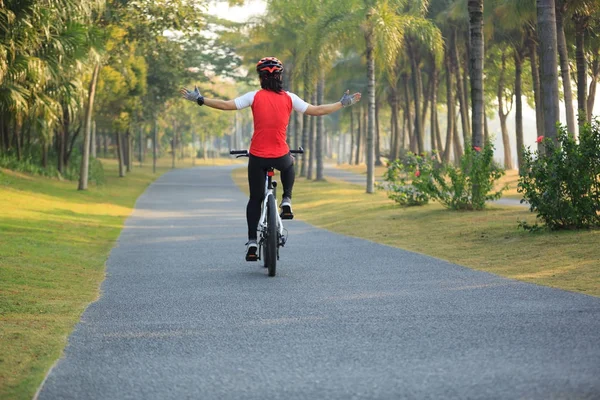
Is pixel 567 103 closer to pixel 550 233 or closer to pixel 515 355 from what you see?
pixel 550 233

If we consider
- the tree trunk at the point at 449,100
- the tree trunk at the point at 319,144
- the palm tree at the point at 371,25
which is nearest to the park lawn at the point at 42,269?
the palm tree at the point at 371,25

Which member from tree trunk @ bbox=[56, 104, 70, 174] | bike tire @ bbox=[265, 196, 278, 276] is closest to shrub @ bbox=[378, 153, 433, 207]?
bike tire @ bbox=[265, 196, 278, 276]

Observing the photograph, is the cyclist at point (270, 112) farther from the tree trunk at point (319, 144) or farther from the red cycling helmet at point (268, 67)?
the tree trunk at point (319, 144)

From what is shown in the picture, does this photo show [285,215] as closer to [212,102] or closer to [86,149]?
[212,102]

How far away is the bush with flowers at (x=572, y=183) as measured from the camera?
1443 centimetres

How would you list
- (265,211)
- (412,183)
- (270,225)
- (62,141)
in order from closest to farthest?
1. (270,225)
2. (265,211)
3. (412,183)
4. (62,141)

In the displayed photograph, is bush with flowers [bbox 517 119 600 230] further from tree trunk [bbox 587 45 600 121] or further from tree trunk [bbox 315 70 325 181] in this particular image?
tree trunk [bbox 315 70 325 181]

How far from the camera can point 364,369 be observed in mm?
5766

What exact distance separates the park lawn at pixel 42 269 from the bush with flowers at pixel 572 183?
7.00 meters

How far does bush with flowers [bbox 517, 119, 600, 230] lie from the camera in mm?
14430

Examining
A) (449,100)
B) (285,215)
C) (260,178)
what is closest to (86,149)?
(449,100)

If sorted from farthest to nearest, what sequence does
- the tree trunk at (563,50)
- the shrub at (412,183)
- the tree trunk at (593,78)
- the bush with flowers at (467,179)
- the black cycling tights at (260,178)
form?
the tree trunk at (593,78), the tree trunk at (563,50), the shrub at (412,183), the bush with flowers at (467,179), the black cycling tights at (260,178)

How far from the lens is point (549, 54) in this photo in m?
17.7

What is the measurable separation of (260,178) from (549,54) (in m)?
9.15
